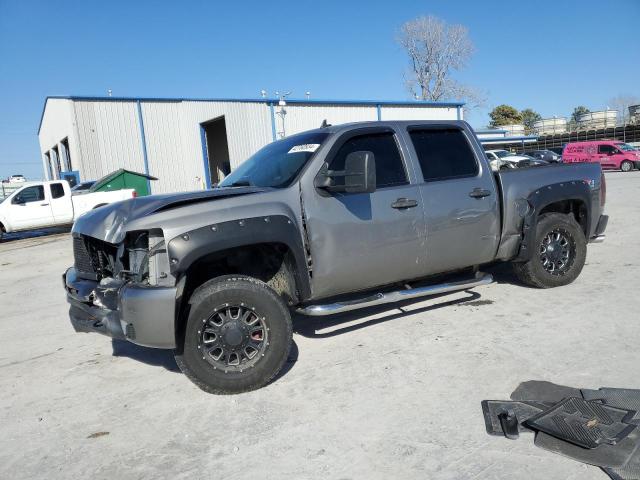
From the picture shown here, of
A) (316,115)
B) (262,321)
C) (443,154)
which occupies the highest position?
(316,115)

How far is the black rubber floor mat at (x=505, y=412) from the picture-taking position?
277 centimetres

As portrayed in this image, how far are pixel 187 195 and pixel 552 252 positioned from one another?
402 cm

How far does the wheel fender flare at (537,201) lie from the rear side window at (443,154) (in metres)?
0.77

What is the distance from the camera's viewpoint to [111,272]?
3865mm

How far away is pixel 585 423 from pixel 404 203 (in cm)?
212

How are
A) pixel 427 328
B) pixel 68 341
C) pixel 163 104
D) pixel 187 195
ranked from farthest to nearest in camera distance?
pixel 163 104, pixel 68 341, pixel 427 328, pixel 187 195

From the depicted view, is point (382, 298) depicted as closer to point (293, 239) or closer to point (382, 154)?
point (293, 239)

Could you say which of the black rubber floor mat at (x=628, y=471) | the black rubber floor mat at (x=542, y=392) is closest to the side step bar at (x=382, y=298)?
the black rubber floor mat at (x=542, y=392)

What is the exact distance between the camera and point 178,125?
2666 cm

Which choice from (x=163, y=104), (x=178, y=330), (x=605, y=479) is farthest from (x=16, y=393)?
(x=163, y=104)

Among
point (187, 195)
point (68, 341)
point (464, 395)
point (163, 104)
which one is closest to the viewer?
point (464, 395)

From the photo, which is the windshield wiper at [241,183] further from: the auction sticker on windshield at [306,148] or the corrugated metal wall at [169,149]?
the corrugated metal wall at [169,149]

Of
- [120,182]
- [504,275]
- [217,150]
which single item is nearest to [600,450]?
[504,275]

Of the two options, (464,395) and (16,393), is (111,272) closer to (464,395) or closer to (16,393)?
(16,393)
